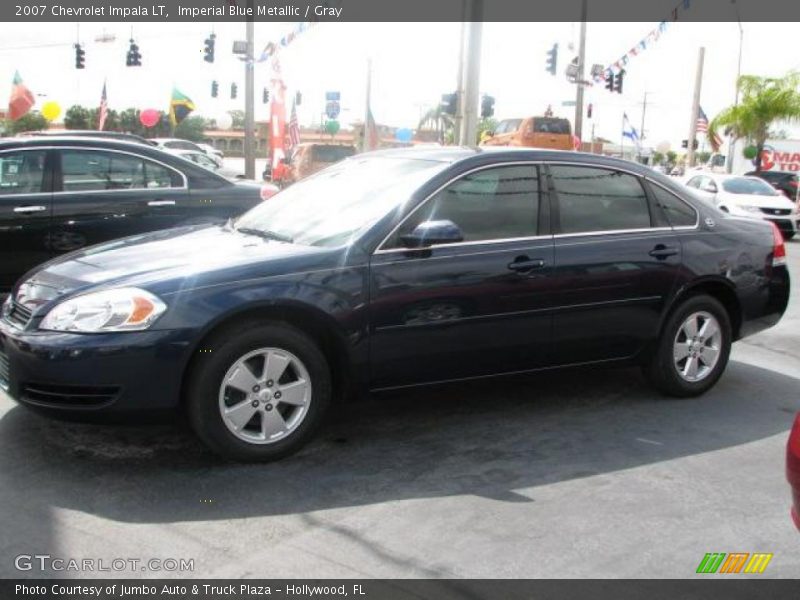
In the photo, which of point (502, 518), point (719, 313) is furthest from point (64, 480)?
point (719, 313)

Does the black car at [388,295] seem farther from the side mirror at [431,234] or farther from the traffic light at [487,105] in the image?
the traffic light at [487,105]

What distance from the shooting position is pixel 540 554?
346cm

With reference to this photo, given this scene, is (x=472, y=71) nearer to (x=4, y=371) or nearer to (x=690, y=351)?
(x=690, y=351)

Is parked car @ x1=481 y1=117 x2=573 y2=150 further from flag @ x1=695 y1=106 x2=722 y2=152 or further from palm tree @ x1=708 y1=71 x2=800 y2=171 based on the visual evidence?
flag @ x1=695 y1=106 x2=722 y2=152

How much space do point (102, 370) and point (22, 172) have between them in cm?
389

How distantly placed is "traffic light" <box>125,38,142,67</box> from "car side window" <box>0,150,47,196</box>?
2932cm

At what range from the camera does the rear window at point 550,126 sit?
28.6 meters

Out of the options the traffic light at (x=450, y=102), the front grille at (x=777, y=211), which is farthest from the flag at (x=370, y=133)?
the front grille at (x=777, y=211)

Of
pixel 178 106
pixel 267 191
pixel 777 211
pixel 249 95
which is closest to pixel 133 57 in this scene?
pixel 178 106

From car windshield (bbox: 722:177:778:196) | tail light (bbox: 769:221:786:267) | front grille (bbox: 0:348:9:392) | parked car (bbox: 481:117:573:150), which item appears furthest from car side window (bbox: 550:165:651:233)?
parked car (bbox: 481:117:573:150)

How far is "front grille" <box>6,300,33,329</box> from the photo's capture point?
424 cm

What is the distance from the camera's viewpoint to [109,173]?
24.2 feet

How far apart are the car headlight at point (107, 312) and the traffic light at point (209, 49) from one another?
29600 millimetres

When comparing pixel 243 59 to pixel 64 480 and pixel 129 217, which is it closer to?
pixel 129 217
